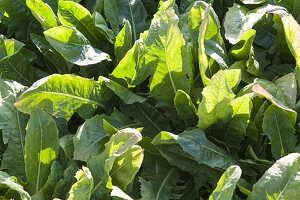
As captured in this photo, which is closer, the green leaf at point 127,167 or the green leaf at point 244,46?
the green leaf at point 127,167

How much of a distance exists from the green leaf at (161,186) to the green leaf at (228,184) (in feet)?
0.95

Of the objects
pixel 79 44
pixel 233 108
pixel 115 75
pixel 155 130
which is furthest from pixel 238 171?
pixel 79 44

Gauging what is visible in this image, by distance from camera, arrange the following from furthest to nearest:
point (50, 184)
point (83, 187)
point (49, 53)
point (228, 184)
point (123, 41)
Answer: point (49, 53), point (123, 41), point (50, 184), point (83, 187), point (228, 184)

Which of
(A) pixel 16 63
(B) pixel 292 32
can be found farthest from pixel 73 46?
A: (B) pixel 292 32

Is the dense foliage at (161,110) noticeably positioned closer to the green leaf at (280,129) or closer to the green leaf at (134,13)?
the green leaf at (280,129)

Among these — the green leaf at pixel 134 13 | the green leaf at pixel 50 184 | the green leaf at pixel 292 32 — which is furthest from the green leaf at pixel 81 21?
the green leaf at pixel 292 32

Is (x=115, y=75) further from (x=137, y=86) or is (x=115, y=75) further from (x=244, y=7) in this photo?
(x=244, y=7)

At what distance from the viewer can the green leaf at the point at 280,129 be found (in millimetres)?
1774

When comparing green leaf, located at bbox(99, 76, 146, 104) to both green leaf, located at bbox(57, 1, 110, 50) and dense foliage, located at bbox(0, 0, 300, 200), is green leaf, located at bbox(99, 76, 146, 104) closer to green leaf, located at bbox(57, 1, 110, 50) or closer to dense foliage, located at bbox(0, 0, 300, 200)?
dense foliage, located at bbox(0, 0, 300, 200)

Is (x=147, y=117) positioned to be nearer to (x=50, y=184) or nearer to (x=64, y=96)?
(x=64, y=96)

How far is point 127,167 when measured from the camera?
170 centimetres

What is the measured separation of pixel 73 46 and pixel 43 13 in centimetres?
20

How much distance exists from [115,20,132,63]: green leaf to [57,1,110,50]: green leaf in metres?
0.14

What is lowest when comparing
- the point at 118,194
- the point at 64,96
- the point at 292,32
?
the point at 118,194
